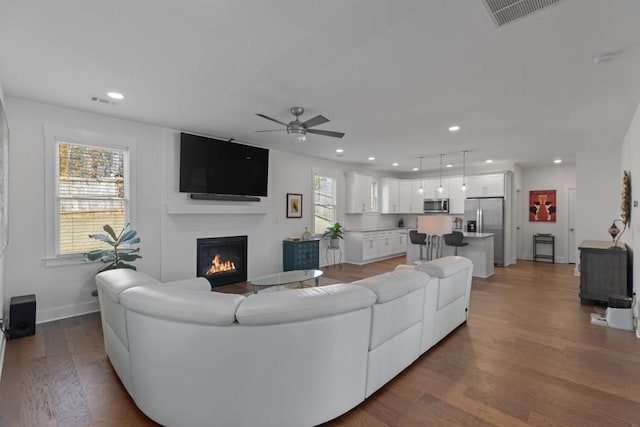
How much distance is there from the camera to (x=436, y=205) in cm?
868

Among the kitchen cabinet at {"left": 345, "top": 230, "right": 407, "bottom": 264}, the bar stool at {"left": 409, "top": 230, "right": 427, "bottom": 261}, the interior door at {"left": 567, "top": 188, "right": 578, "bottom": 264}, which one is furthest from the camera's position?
the interior door at {"left": 567, "top": 188, "right": 578, "bottom": 264}

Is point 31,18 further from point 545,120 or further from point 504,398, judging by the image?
point 545,120

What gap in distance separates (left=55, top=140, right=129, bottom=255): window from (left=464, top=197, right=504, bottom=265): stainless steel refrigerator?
7.63m

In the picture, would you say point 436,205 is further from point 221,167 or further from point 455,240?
point 221,167

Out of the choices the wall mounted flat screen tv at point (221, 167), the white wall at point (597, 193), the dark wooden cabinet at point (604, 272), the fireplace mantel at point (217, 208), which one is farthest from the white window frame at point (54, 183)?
the white wall at point (597, 193)

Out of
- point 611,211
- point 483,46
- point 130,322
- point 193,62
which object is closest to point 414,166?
point 611,211

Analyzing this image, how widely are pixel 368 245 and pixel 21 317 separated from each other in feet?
20.7

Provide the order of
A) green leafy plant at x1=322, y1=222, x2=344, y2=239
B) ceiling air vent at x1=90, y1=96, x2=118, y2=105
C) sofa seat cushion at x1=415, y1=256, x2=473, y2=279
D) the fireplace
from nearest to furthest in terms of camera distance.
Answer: sofa seat cushion at x1=415, y1=256, x2=473, y2=279
ceiling air vent at x1=90, y1=96, x2=118, y2=105
the fireplace
green leafy plant at x1=322, y1=222, x2=344, y2=239

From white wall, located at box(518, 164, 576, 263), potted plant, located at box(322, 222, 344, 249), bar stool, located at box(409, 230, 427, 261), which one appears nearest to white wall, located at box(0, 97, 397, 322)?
potted plant, located at box(322, 222, 344, 249)

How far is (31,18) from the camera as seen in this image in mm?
2027

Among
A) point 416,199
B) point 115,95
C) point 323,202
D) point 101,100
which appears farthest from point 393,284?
point 416,199

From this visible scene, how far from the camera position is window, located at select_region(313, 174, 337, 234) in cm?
717

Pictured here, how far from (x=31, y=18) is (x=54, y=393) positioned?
264 cm

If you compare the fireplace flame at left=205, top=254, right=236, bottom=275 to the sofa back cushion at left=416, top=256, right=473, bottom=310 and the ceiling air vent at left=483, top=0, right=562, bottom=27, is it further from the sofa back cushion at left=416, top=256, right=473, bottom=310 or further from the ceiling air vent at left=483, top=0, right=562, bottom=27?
the ceiling air vent at left=483, top=0, right=562, bottom=27
